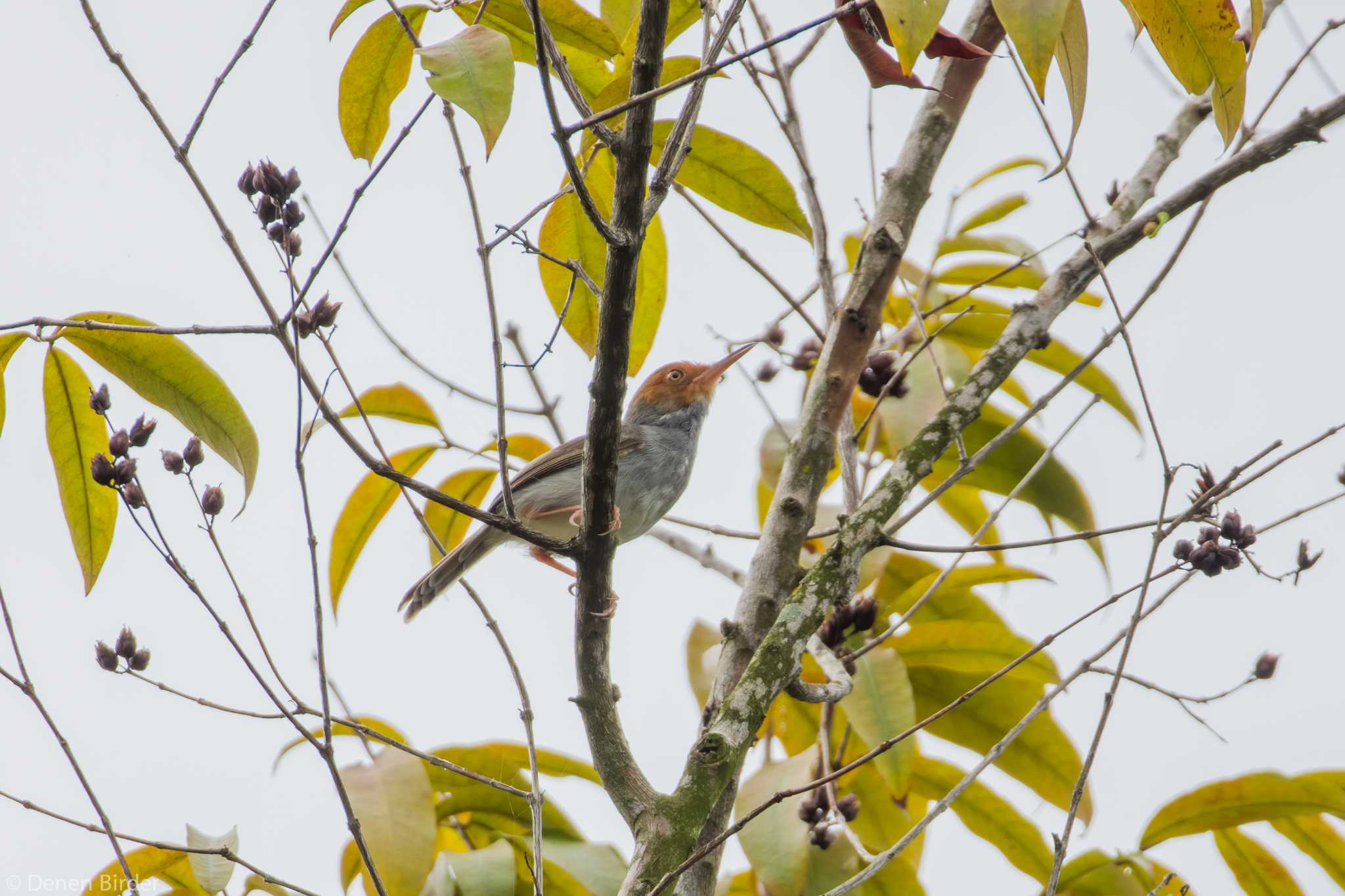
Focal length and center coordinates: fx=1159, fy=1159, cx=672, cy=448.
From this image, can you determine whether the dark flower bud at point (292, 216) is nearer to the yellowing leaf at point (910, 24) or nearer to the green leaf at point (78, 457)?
the green leaf at point (78, 457)

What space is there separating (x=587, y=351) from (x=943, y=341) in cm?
170

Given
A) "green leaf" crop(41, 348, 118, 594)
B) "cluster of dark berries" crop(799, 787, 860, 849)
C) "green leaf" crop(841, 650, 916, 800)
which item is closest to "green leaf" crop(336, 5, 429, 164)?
"green leaf" crop(41, 348, 118, 594)

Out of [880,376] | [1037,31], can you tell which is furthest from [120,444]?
[880,376]

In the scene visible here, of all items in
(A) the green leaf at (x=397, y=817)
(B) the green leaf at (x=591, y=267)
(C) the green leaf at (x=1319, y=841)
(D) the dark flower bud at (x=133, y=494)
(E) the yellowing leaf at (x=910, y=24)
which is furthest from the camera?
(C) the green leaf at (x=1319, y=841)

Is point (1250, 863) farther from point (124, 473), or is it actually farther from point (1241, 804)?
point (124, 473)

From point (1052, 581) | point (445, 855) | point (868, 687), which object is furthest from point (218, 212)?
point (1052, 581)

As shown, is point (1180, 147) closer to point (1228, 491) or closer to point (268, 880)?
point (1228, 491)

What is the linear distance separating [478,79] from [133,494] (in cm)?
138

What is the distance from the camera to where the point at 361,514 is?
4.19 m

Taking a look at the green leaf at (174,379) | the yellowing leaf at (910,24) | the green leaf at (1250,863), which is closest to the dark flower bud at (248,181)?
the green leaf at (174,379)

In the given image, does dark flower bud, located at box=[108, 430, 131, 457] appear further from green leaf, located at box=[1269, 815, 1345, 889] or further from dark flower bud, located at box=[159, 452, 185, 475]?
green leaf, located at box=[1269, 815, 1345, 889]

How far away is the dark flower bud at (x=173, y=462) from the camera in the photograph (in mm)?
2867

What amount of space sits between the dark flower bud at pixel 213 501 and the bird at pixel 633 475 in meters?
1.56

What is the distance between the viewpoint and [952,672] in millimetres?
4039
